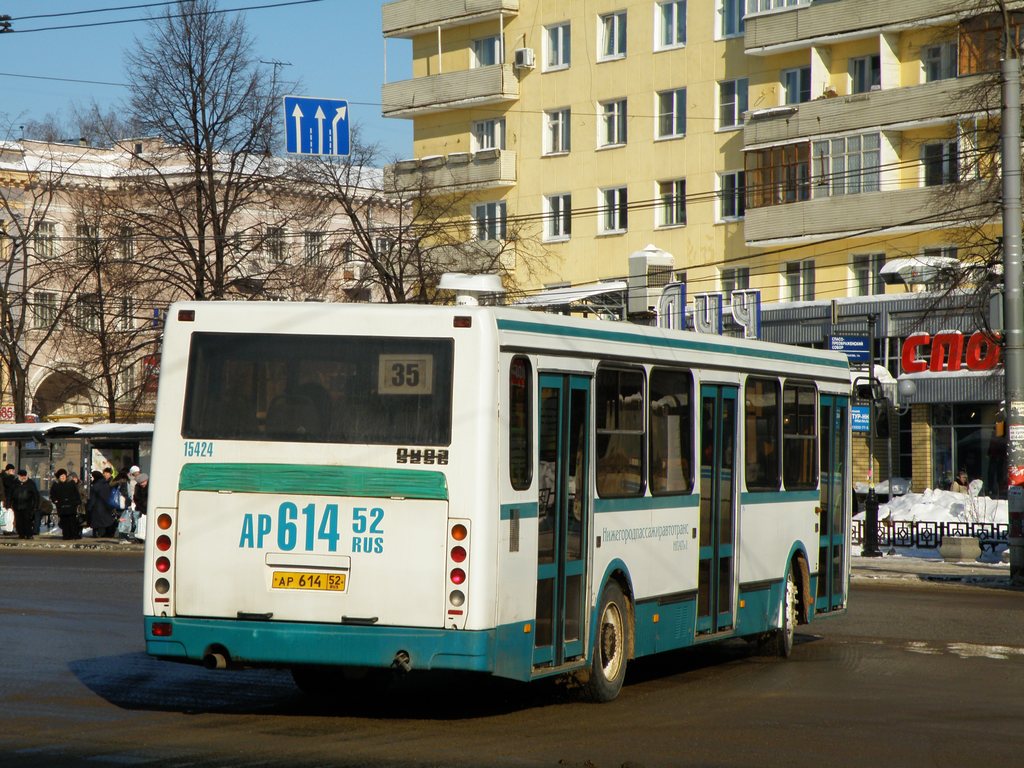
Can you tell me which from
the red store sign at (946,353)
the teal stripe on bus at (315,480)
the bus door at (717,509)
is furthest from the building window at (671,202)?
the teal stripe on bus at (315,480)

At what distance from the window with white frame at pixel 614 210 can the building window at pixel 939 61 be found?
11.4 meters

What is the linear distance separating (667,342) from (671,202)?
44315 mm

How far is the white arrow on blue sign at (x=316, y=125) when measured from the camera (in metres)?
29.6

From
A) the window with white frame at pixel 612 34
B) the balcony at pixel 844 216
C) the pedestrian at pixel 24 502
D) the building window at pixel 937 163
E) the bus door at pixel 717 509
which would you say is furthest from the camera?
the window with white frame at pixel 612 34

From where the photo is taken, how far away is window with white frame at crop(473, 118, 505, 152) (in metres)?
61.6

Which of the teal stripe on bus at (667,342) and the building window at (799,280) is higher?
the building window at (799,280)

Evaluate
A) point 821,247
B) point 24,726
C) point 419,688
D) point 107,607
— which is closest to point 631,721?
point 419,688

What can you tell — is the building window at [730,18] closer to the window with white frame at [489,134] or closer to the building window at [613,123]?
the building window at [613,123]

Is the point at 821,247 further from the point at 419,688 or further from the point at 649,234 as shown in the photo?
the point at 419,688

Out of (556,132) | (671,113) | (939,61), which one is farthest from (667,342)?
(556,132)

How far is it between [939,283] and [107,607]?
18.6 metres

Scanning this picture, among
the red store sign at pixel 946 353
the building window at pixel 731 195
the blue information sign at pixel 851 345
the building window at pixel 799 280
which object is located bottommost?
the blue information sign at pixel 851 345

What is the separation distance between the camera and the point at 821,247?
52.0m

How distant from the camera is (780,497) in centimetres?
1524
